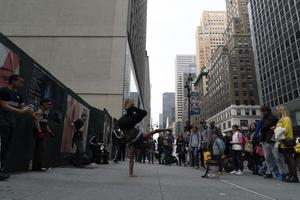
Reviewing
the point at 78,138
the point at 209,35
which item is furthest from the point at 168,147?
the point at 209,35

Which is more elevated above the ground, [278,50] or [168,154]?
[278,50]

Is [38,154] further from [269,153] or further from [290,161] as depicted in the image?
[290,161]

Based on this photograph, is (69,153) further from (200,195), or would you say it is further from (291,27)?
(291,27)

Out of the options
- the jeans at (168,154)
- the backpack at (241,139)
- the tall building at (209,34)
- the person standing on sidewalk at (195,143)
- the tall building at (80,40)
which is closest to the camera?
the backpack at (241,139)

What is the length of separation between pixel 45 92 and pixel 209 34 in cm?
16903

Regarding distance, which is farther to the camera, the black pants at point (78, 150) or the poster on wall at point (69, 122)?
the poster on wall at point (69, 122)

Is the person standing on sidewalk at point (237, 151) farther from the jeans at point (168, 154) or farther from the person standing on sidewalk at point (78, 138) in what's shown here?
the jeans at point (168, 154)

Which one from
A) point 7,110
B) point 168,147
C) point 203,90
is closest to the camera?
point 7,110

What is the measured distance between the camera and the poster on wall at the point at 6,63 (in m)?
5.67

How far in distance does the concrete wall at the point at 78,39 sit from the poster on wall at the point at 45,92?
1838cm

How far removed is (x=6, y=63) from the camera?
5.84 metres

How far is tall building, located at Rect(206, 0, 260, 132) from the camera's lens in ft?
299

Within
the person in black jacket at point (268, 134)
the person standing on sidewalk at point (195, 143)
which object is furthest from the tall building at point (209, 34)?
the person in black jacket at point (268, 134)

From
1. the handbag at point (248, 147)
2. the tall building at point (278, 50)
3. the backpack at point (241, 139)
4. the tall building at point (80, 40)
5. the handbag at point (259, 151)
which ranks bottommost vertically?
the handbag at point (259, 151)
